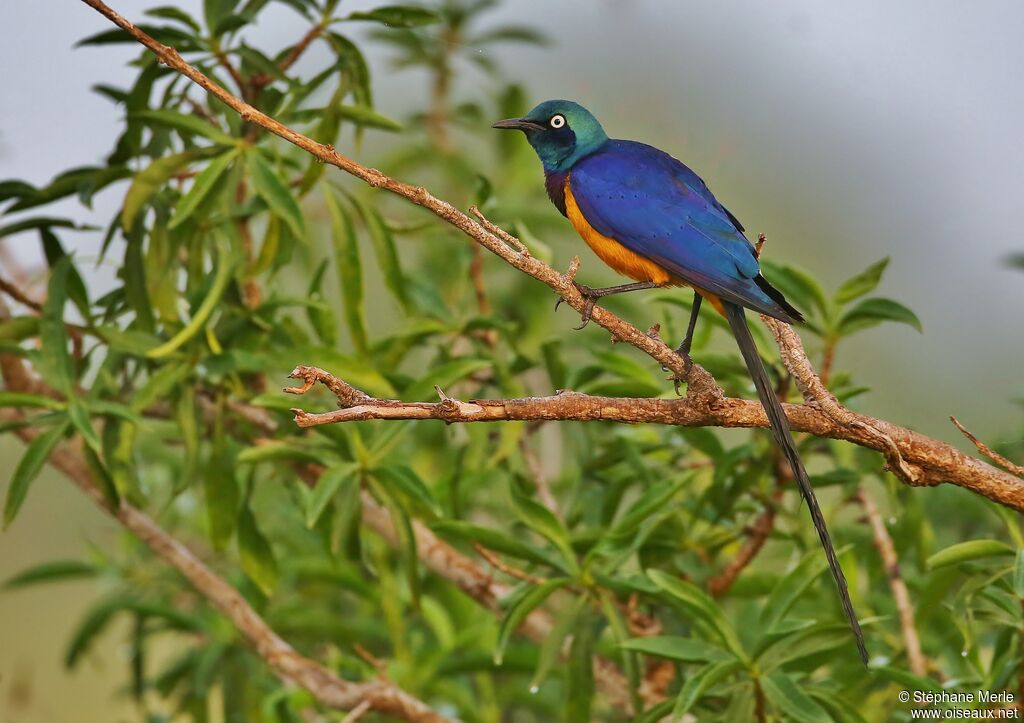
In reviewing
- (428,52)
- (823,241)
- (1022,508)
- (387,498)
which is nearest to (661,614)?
(387,498)

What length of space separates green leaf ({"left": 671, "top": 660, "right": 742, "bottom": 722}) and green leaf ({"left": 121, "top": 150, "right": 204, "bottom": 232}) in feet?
5.40

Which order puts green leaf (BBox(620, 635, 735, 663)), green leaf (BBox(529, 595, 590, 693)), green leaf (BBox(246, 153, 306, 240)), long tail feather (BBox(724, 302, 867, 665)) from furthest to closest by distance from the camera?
1. green leaf (BBox(246, 153, 306, 240))
2. green leaf (BBox(529, 595, 590, 693))
3. green leaf (BBox(620, 635, 735, 663))
4. long tail feather (BBox(724, 302, 867, 665))

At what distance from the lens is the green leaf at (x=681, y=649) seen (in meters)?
2.39

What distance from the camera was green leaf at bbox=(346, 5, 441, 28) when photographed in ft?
9.55

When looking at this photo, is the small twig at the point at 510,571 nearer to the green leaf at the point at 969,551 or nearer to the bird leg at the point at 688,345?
the bird leg at the point at 688,345

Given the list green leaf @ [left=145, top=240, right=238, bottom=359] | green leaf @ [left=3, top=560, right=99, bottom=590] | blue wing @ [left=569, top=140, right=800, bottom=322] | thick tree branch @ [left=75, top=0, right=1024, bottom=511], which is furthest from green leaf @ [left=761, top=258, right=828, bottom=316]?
green leaf @ [left=3, top=560, right=99, bottom=590]

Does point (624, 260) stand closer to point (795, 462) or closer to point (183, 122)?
point (795, 462)

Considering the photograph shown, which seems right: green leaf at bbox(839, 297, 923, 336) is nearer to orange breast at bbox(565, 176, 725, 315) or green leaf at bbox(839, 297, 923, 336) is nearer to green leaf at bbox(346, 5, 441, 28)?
orange breast at bbox(565, 176, 725, 315)

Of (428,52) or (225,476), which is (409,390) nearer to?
(225,476)

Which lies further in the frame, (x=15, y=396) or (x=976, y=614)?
(x=15, y=396)

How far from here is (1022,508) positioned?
81.3 inches

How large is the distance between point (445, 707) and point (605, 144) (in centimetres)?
183

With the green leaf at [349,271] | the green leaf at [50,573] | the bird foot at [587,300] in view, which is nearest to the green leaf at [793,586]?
the bird foot at [587,300]

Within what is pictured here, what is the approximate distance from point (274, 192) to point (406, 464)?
0.74 metres
